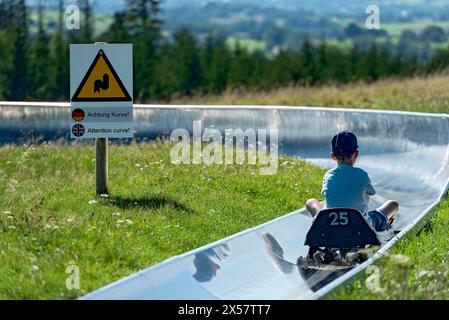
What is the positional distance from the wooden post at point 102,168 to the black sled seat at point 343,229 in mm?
3735

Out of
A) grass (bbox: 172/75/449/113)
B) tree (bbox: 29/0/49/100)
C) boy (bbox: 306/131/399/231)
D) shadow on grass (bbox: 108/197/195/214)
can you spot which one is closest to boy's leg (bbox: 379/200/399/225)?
boy (bbox: 306/131/399/231)

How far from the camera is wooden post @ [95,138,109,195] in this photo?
13750mm

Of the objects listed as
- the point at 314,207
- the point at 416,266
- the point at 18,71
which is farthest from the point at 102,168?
the point at 18,71

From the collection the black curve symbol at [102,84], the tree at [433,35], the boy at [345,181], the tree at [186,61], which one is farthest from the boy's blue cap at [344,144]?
the tree at [433,35]

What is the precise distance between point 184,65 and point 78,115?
125 ft

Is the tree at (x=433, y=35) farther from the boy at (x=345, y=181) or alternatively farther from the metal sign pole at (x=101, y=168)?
the boy at (x=345, y=181)

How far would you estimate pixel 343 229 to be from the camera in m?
10.7

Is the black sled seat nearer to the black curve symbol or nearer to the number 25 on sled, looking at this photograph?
the number 25 on sled

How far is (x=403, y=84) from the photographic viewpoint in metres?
34.6

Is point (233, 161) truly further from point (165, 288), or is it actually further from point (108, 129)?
point (165, 288)

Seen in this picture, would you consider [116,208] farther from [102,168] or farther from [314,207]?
[314,207]

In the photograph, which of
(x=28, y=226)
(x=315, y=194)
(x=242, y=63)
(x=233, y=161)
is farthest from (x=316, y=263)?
(x=242, y=63)

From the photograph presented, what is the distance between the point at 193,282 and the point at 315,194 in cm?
646

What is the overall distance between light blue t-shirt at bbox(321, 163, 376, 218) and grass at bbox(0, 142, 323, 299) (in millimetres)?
1484
